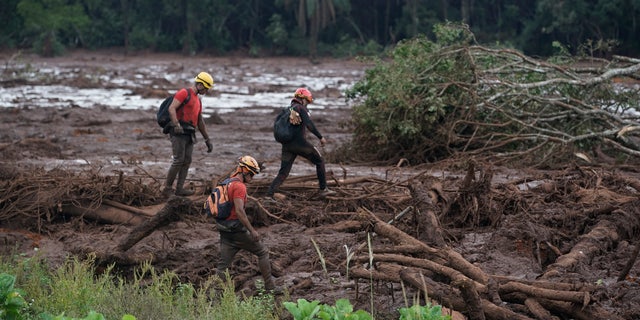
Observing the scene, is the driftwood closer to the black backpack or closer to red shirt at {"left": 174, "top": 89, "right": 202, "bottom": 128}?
the black backpack

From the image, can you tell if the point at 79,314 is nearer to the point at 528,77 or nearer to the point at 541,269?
the point at 541,269

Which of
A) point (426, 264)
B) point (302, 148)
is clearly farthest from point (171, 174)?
point (426, 264)

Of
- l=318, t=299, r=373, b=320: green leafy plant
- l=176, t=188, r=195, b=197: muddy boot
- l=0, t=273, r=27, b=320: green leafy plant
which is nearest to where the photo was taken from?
l=318, t=299, r=373, b=320: green leafy plant

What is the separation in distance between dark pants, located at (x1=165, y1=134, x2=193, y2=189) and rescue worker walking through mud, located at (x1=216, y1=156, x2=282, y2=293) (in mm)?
2788

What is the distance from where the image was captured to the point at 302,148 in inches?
443

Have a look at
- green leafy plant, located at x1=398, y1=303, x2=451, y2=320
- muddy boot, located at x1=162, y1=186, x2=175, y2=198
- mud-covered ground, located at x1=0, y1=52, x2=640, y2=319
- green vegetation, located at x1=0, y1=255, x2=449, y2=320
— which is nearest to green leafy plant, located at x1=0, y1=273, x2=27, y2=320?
green vegetation, located at x1=0, y1=255, x2=449, y2=320

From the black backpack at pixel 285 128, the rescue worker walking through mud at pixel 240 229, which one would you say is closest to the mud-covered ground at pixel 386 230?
the rescue worker walking through mud at pixel 240 229

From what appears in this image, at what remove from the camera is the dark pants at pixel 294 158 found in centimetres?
1125

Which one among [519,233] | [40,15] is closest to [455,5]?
[40,15]

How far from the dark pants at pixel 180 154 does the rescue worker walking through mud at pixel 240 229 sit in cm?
279

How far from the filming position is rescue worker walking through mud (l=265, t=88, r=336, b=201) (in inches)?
434

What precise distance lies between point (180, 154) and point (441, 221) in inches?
127

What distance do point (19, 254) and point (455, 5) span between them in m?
48.4

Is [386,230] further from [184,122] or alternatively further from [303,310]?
[184,122]
